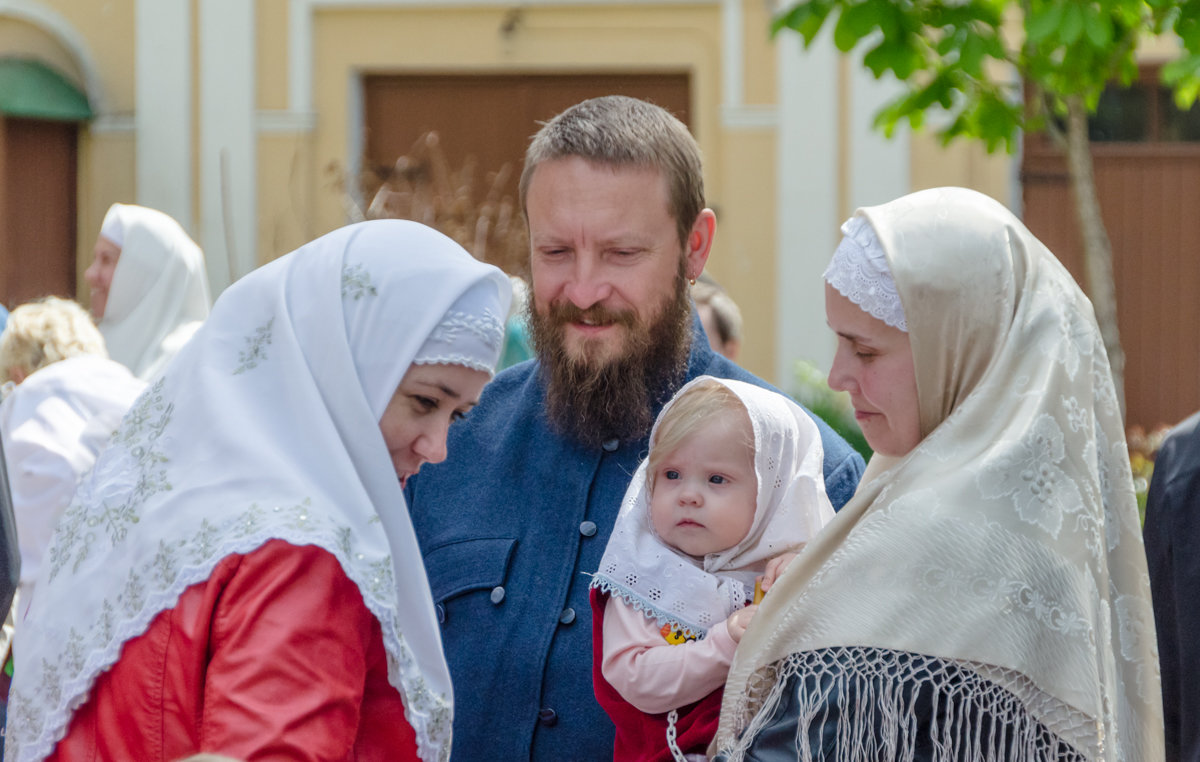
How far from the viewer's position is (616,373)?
2.67 m

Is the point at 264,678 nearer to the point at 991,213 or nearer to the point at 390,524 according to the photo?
the point at 390,524

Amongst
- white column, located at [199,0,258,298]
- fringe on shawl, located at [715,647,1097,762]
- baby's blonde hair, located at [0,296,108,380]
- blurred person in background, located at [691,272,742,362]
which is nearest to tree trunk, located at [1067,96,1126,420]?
blurred person in background, located at [691,272,742,362]

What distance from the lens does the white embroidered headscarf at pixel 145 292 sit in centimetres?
562

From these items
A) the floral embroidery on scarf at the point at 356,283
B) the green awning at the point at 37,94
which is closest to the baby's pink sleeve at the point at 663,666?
the floral embroidery on scarf at the point at 356,283

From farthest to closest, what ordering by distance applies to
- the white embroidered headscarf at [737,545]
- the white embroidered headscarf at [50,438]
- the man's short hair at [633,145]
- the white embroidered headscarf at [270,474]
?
the white embroidered headscarf at [50,438] → the man's short hair at [633,145] → the white embroidered headscarf at [737,545] → the white embroidered headscarf at [270,474]

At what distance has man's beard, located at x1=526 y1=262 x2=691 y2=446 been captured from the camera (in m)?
2.67

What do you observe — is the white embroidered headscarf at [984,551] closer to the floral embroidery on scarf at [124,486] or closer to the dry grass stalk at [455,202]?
the floral embroidery on scarf at [124,486]

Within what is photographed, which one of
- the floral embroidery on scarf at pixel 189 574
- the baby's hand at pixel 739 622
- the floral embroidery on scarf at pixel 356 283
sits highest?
the floral embroidery on scarf at pixel 356 283

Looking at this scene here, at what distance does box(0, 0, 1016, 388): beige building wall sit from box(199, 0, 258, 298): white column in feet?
0.04

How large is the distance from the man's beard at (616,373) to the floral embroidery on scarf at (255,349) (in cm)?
83

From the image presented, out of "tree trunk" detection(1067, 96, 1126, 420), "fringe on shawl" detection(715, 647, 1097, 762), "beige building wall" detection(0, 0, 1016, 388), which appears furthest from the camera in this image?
"beige building wall" detection(0, 0, 1016, 388)

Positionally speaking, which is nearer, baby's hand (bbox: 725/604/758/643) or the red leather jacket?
the red leather jacket

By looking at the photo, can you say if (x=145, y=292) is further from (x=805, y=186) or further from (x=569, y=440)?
(x=805, y=186)

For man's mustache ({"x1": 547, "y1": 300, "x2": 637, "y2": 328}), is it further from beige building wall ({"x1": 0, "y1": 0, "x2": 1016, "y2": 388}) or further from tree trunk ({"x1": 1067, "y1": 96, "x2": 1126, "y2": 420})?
beige building wall ({"x1": 0, "y1": 0, "x2": 1016, "y2": 388})
